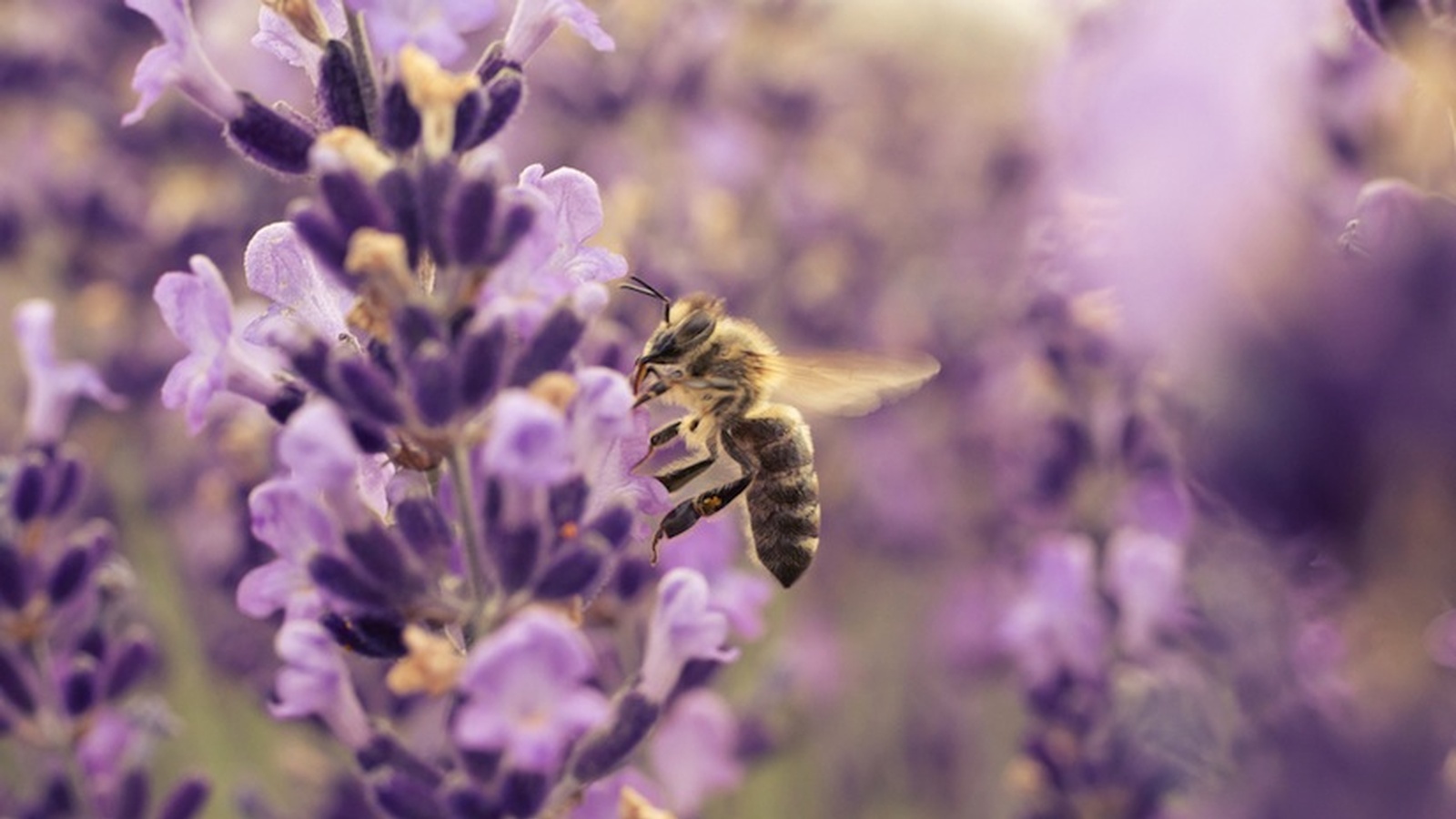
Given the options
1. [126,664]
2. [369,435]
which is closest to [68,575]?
[126,664]

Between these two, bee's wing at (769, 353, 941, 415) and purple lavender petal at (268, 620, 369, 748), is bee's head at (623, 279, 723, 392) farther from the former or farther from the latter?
purple lavender petal at (268, 620, 369, 748)

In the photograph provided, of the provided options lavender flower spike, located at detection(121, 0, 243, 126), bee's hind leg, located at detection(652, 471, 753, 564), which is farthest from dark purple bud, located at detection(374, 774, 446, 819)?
lavender flower spike, located at detection(121, 0, 243, 126)

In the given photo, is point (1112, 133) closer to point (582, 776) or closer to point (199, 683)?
point (582, 776)

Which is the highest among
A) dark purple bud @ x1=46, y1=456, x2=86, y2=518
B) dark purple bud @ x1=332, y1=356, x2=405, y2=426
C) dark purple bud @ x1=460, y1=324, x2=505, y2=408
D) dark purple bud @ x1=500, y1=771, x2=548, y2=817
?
dark purple bud @ x1=460, y1=324, x2=505, y2=408

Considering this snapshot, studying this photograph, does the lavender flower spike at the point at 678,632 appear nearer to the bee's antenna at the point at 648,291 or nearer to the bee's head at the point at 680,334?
the bee's head at the point at 680,334

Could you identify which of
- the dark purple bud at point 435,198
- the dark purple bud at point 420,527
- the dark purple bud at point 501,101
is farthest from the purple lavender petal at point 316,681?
the dark purple bud at point 501,101

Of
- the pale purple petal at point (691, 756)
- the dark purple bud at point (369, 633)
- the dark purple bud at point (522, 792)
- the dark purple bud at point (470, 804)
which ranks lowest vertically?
the pale purple petal at point (691, 756)
